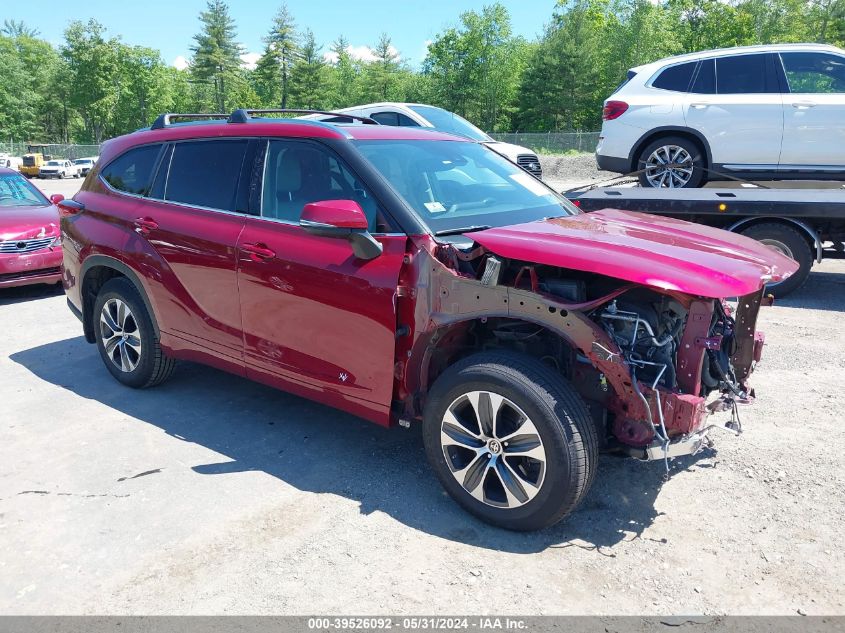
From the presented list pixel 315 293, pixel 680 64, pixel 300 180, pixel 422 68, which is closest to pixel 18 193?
pixel 300 180

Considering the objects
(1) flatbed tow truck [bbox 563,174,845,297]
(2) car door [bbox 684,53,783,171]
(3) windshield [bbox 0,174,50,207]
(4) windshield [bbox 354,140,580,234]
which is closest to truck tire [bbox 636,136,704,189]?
(2) car door [bbox 684,53,783,171]

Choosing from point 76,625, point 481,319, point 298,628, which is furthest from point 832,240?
point 76,625

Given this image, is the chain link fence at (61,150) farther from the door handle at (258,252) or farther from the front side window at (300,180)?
the door handle at (258,252)

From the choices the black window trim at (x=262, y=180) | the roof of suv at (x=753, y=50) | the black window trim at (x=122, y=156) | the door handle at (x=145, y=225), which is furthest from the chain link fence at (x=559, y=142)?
the black window trim at (x=262, y=180)

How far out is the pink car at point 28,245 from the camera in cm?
794

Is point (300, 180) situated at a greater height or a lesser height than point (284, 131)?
lesser

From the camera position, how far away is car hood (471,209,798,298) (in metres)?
2.72

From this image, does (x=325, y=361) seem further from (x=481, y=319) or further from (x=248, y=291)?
(x=481, y=319)

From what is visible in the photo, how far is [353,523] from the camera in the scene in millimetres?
3275

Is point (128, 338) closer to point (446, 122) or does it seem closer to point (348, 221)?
point (348, 221)

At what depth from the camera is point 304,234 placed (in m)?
3.71

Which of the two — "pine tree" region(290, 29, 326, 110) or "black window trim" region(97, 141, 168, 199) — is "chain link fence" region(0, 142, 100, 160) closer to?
"pine tree" region(290, 29, 326, 110)

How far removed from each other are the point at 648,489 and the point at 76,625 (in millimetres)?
2722

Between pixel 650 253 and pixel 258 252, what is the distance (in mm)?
2151
